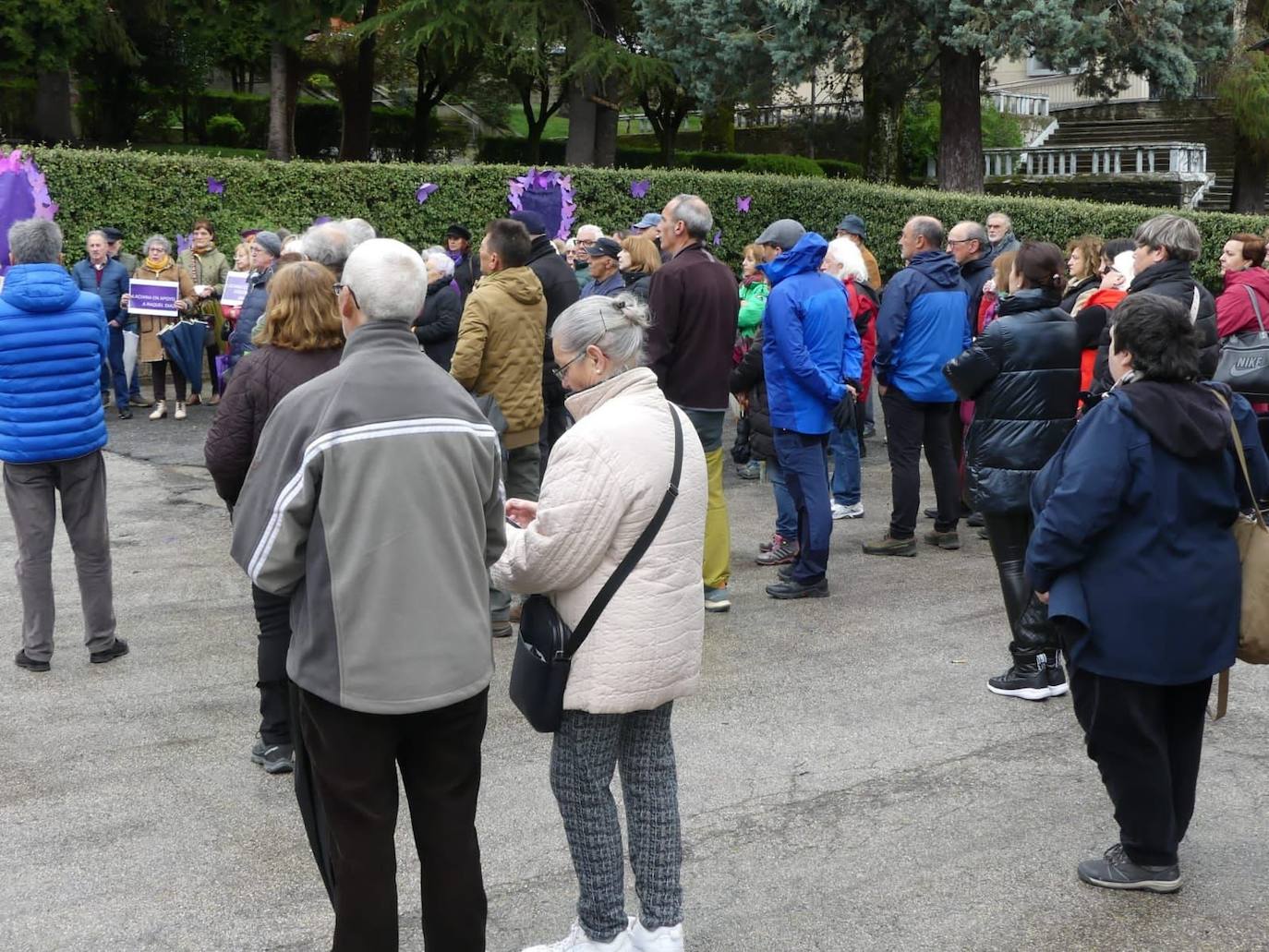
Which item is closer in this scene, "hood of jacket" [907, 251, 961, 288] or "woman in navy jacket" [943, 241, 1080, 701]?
"woman in navy jacket" [943, 241, 1080, 701]

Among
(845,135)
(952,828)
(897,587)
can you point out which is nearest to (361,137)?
(845,135)

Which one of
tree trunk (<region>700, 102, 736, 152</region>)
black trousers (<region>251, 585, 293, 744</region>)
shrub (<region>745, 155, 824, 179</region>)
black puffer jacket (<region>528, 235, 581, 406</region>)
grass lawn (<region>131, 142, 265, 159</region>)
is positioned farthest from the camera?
tree trunk (<region>700, 102, 736, 152</region>)

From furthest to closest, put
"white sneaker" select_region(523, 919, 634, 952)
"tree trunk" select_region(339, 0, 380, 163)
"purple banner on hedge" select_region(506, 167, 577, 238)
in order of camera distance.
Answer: "tree trunk" select_region(339, 0, 380, 163) → "purple banner on hedge" select_region(506, 167, 577, 238) → "white sneaker" select_region(523, 919, 634, 952)

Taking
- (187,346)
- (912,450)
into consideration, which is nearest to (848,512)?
(912,450)

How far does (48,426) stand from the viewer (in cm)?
608

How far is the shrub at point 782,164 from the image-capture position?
35250mm

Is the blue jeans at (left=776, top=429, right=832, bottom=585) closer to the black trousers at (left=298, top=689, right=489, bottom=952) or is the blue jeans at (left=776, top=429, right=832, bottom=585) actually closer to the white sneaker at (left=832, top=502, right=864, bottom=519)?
the white sneaker at (left=832, top=502, right=864, bottom=519)

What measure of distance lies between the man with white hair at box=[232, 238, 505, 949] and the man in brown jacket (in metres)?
3.26

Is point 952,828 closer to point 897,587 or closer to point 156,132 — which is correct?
point 897,587

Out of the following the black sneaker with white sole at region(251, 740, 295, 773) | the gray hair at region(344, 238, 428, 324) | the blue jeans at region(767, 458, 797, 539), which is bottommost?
the black sneaker with white sole at region(251, 740, 295, 773)

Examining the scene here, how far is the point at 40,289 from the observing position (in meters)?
5.97

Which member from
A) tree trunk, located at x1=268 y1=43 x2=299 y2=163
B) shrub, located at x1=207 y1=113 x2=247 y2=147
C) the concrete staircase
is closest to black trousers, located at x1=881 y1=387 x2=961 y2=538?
tree trunk, located at x1=268 y1=43 x2=299 y2=163

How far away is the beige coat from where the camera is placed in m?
3.49

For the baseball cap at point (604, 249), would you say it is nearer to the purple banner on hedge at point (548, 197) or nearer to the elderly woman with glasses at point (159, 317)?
the elderly woman with glasses at point (159, 317)
